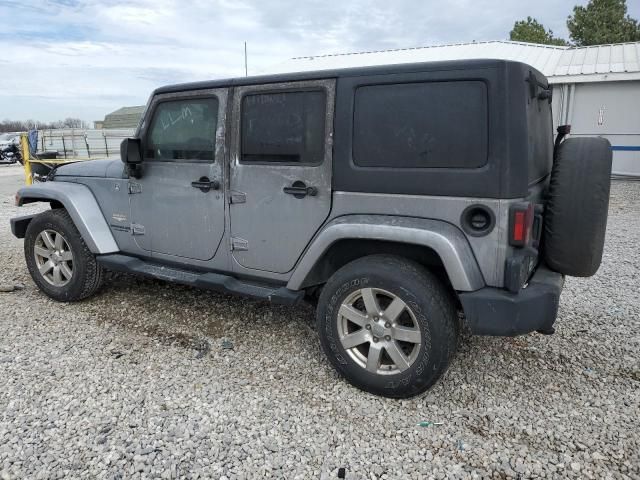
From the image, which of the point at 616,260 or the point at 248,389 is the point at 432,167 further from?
the point at 616,260

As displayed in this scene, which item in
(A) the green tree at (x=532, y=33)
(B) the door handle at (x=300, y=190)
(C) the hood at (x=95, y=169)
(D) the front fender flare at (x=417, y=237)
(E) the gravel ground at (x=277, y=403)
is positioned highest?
(A) the green tree at (x=532, y=33)

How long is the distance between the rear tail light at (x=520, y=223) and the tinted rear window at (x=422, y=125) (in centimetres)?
30

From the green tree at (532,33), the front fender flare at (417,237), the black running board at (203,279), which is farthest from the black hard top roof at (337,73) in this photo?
the green tree at (532,33)

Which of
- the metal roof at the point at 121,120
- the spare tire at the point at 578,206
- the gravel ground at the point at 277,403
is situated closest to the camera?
the gravel ground at the point at 277,403

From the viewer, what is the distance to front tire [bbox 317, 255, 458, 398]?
279cm

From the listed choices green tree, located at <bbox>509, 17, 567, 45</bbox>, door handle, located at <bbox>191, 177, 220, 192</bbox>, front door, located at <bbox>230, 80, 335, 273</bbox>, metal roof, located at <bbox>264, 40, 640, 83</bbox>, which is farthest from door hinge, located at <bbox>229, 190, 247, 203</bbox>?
green tree, located at <bbox>509, 17, 567, 45</bbox>

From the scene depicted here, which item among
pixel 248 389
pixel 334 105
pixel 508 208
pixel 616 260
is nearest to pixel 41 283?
pixel 248 389

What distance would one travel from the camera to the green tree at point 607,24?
25016mm

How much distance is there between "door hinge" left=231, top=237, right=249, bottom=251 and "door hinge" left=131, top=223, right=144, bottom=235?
100 cm

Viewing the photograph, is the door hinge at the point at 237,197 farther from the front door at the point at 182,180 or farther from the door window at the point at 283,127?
the door window at the point at 283,127

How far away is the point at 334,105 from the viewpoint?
3062 mm

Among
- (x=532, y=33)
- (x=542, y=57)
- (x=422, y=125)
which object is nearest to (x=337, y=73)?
(x=422, y=125)

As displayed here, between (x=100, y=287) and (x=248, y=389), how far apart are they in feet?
7.50

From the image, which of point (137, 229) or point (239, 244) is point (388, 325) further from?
point (137, 229)
